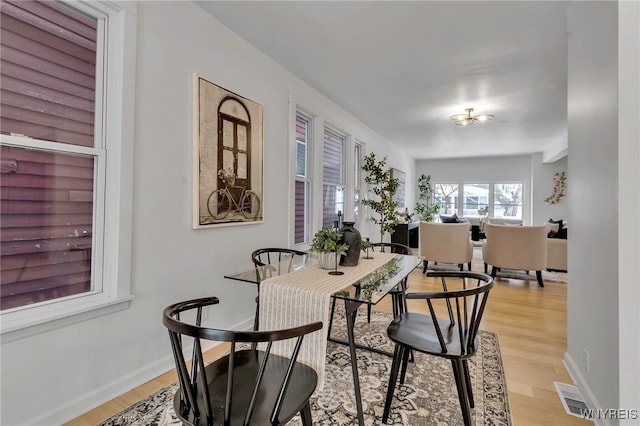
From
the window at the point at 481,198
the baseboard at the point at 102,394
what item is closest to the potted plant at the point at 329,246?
the baseboard at the point at 102,394

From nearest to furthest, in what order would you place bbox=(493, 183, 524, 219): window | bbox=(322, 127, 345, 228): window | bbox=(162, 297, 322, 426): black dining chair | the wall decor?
1. bbox=(162, 297, 322, 426): black dining chair
2. bbox=(322, 127, 345, 228): window
3. the wall decor
4. bbox=(493, 183, 524, 219): window

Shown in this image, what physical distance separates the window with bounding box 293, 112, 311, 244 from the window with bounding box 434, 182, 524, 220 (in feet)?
22.7

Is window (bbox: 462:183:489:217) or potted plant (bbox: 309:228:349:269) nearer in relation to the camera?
potted plant (bbox: 309:228:349:269)

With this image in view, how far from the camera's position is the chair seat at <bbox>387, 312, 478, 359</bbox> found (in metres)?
1.50

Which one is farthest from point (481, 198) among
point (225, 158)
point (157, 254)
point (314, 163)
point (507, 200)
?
point (157, 254)

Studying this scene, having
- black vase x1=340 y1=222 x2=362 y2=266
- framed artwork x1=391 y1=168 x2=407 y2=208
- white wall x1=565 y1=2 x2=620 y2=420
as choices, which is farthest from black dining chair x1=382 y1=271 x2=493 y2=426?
framed artwork x1=391 y1=168 x2=407 y2=208

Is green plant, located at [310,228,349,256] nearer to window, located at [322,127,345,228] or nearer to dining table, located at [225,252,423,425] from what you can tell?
dining table, located at [225,252,423,425]

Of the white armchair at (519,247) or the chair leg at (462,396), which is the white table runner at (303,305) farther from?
the white armchair at (519,247)

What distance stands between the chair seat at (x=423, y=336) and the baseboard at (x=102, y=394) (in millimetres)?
1508

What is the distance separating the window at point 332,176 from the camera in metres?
4.32

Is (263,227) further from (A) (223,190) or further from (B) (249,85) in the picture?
(B) (249,85)

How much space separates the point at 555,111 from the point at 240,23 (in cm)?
450

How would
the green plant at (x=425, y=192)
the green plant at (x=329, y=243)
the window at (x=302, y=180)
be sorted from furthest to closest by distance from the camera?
the green plant at (x=425, y=192) → the window at (x=302, y=180) → the green plant at (x=329, y=243)

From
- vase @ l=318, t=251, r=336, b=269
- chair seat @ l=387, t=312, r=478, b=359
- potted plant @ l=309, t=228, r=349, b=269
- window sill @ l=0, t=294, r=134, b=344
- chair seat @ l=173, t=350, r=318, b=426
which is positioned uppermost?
potted plant @ l=309, t=228, r=349, b=269
